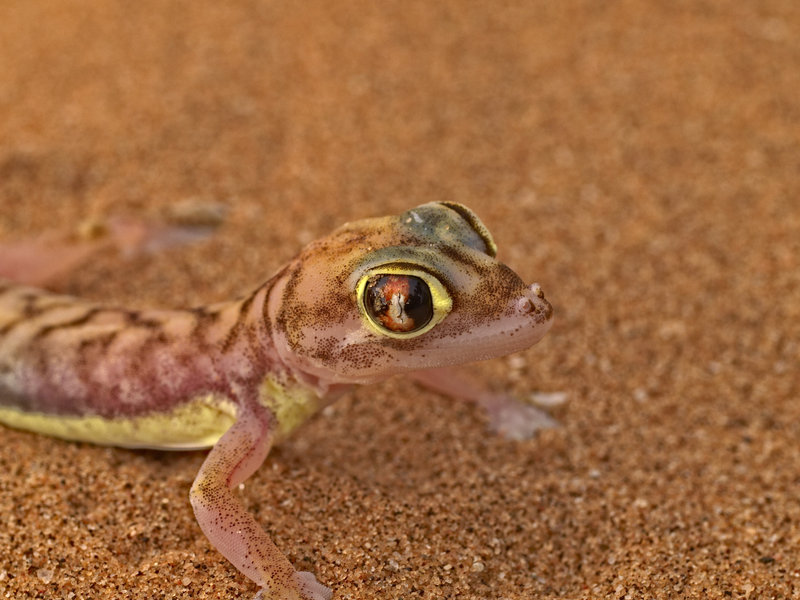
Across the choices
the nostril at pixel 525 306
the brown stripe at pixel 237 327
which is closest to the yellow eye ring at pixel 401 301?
the nostril at pixel 525 306

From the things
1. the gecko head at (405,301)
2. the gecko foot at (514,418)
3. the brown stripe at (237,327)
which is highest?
the gecko head at (405,301)

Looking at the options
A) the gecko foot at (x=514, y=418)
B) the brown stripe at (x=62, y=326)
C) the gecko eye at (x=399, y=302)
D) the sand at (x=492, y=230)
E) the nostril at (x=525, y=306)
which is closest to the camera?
the gecko eye at (x=399, y=302)

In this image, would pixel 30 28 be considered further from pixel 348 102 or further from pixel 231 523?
pixel 231 523

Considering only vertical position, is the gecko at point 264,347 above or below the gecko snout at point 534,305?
below

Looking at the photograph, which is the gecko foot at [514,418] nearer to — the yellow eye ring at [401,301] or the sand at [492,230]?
the sand at [492,230]

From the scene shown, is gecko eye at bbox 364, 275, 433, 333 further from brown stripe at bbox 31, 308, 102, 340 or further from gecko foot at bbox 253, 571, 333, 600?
brown stripe at bbox 31, 308, 102, 340

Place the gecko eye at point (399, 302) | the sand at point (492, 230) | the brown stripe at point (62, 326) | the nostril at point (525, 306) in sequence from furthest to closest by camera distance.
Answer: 1. the brown stripe at point (62, 326)
2. the sand at point (492, 230)
3. the nostril at point (525, 306)
4. the gecko eye at point (399, 302)

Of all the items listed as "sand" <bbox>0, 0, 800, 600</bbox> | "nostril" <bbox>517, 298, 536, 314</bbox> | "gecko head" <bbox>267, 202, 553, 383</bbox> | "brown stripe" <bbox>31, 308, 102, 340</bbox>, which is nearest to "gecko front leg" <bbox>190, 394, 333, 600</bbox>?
"sand" <bbox>0, 0, 800, 600</bbox>

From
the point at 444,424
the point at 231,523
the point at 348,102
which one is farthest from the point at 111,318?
the point at 348,102

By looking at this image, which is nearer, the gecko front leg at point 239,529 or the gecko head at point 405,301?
the gecko head at point 405,301

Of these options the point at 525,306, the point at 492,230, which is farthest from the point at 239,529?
the point at 492,230
